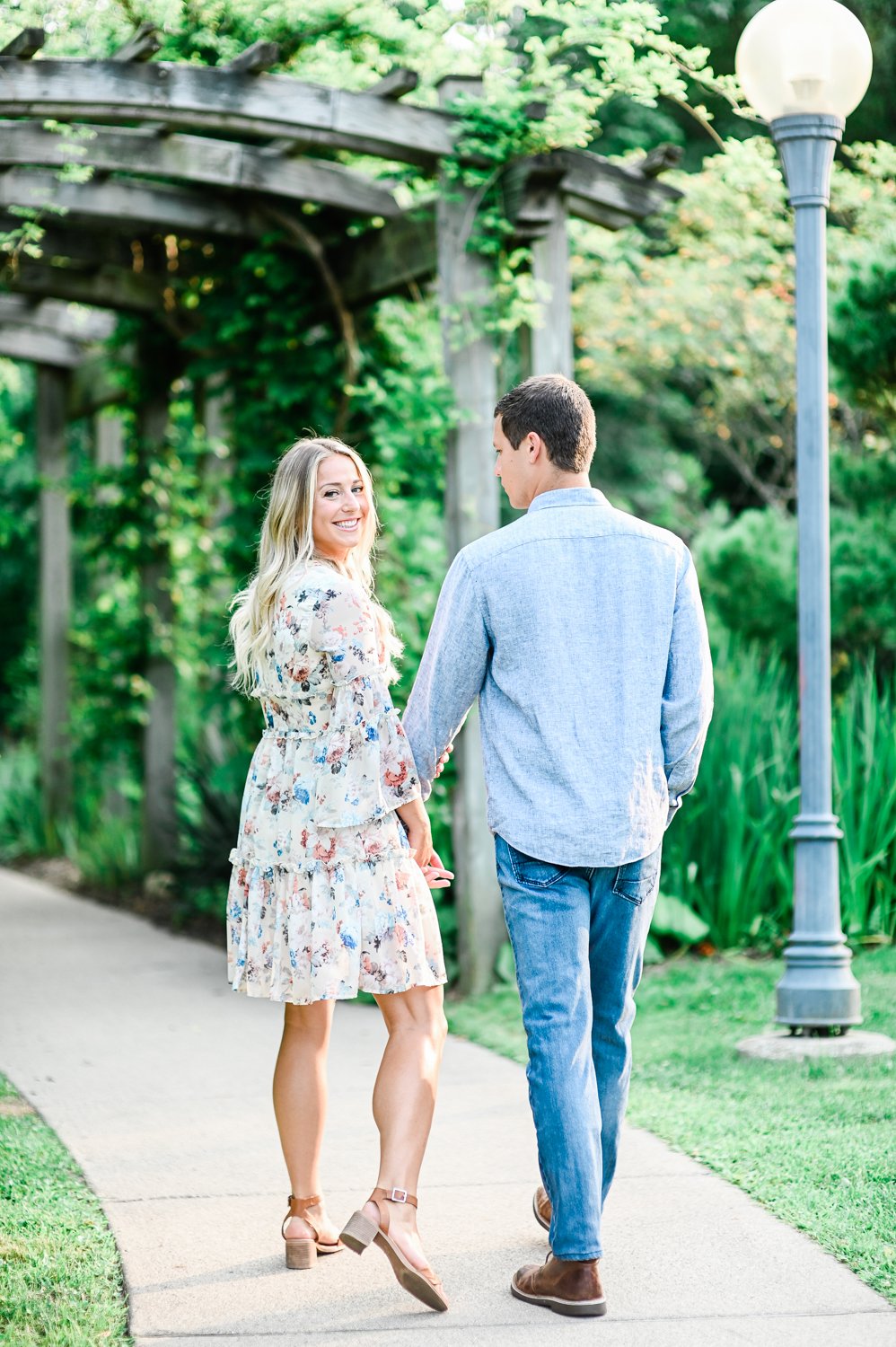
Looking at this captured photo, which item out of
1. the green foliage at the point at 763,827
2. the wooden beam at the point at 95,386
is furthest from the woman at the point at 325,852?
the wooden beam at the point at 95,386

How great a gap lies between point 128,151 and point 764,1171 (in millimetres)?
4422

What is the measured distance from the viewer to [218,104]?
5.32 m

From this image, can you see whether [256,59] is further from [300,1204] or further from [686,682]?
[300,1204]

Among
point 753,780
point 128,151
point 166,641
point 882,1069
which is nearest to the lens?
point 882,1069

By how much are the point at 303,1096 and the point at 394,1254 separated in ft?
1.36

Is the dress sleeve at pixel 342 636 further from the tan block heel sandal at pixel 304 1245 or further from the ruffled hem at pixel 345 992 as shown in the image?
the tan block heel sandal at pixel 304 1245

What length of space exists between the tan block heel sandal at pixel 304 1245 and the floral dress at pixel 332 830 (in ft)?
1.40

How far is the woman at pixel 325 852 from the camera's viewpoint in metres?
3.06

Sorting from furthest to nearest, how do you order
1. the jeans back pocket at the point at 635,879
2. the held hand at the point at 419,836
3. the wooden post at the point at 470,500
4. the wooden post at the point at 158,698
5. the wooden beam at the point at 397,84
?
the wooden post at the point at 158,698, the wooden post at the point at 470,500, the wooden beam at the point at 397,84, the held hand at the point at 419,836, the jeans back pocket at the point at 635,879

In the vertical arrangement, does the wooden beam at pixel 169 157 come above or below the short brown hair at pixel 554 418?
above

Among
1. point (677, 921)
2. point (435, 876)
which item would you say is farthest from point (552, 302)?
point (435, 876)

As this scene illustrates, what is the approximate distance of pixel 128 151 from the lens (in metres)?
6.06

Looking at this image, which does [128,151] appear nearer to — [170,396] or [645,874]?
[170,396]

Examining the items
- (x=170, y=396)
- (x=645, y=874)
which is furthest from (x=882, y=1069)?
(x=170, y=396)
